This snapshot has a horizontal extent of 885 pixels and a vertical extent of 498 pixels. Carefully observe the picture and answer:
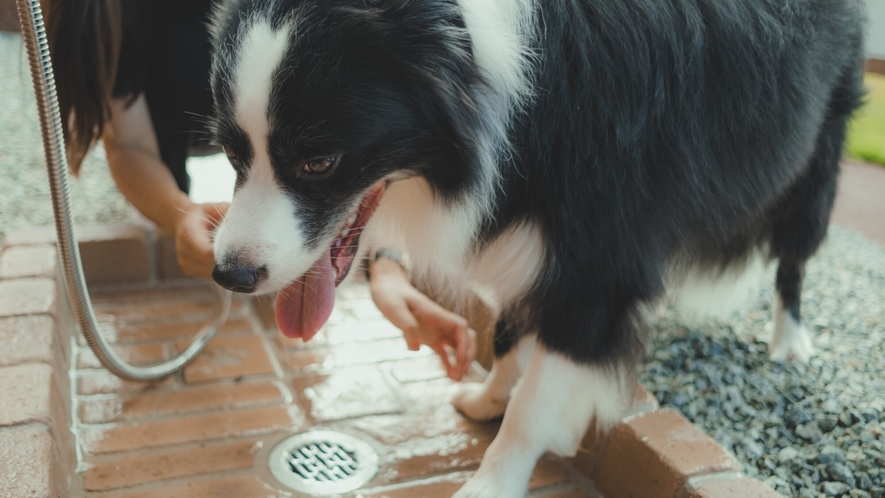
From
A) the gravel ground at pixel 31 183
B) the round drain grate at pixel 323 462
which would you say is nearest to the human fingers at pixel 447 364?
the round drain grate at pixel 323 462

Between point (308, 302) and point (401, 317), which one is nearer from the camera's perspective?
point (308, 302)

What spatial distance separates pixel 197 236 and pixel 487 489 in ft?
2.41

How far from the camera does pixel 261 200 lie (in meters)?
1.06

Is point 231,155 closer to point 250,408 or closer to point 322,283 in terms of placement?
point 322,283

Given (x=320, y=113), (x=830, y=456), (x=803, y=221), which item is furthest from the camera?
(x=803, y=221)

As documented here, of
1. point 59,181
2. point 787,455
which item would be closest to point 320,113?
point 59,181

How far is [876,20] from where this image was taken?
185 centimetres

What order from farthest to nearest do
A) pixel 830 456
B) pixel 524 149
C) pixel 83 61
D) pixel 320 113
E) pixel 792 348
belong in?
pixel 792 348 → pixel 83 61 → pixel 830 456 → pixel 524 149 → pixel 320 113

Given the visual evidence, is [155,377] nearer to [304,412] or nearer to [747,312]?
[304,412]

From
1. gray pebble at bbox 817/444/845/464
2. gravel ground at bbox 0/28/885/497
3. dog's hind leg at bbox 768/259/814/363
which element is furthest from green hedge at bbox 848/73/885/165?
gray pebble at bbox 817/444/845/464

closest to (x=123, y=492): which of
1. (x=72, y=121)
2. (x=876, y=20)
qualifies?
(x=72, y=121)

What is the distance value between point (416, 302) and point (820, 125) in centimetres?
95

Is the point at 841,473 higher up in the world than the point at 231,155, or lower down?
lower down

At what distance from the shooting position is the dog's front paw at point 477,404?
1.54 metres
